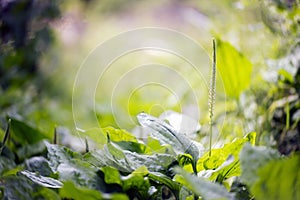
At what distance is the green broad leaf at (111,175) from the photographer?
52cm

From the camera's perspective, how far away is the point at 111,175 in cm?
52

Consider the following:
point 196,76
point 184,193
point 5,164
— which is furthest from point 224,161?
point 196,76

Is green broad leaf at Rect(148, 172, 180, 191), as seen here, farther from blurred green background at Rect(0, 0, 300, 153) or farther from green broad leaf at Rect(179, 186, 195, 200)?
blurred green background at Rect(0, 0, 300, 153)

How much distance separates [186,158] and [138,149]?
0.08 metres

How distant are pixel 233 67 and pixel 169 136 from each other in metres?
0.44

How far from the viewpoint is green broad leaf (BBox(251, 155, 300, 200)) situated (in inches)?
16.7

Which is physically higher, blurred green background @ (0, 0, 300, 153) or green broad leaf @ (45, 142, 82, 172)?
blurred green background @ (0, 0, 300, 153)

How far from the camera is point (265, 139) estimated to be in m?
0.81

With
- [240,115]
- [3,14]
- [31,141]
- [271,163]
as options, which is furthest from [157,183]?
[3,14]

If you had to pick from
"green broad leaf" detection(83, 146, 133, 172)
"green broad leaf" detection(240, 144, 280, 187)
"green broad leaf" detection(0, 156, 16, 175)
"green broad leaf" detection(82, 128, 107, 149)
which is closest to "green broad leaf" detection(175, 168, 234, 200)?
"green broad leaf" detection(240, 144, 280, 187)

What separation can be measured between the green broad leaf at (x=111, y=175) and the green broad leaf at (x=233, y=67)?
0.51m

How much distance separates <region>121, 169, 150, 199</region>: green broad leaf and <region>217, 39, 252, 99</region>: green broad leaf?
0.48 meters

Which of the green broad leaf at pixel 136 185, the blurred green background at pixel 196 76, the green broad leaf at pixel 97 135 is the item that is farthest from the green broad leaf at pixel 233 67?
the green broad leaf at pixel 136 185

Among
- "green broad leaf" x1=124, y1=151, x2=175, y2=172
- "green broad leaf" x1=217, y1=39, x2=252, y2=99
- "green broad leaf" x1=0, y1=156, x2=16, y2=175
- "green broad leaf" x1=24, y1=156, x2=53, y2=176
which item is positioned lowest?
"green broad leaf" x1=0, y1=156, x2=16, y2=175
